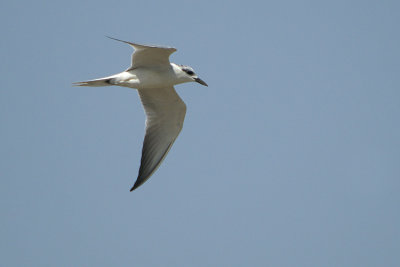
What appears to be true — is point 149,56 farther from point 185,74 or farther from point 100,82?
point 100,82

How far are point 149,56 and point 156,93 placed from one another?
126 centimetres

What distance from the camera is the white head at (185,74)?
10938mm

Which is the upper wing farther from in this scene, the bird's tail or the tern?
the bird's tail

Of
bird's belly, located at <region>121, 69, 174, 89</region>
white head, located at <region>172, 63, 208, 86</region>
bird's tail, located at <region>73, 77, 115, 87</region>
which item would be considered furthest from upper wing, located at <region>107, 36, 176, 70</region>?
bird's tail, located at <region>73, 77, 115, 87</region>

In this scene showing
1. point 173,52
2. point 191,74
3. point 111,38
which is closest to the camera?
point 111,38

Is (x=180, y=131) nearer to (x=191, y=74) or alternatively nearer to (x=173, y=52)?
(x=191, y=74)

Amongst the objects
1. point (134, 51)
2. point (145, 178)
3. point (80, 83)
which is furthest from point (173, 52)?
point (145, 178)

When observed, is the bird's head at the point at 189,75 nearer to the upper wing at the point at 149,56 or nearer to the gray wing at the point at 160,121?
the upper wing at the point at 149,56

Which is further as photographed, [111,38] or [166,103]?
[166,103]

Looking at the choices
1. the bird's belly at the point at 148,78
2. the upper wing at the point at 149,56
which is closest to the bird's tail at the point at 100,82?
the bird's belly at the point at 148,78

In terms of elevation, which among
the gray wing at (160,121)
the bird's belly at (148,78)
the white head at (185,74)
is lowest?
the gray wing at (160,121)

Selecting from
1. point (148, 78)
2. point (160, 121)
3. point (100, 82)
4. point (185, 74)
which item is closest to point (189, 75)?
point (185, 74)

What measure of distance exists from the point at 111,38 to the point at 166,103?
12.2ft

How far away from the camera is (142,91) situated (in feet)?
39.0
